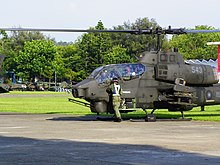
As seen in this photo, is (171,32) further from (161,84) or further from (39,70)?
(39,70)

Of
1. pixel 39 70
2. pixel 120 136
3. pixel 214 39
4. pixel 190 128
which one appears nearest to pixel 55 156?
pixel 120 136

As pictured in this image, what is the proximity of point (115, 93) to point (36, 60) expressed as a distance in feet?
324

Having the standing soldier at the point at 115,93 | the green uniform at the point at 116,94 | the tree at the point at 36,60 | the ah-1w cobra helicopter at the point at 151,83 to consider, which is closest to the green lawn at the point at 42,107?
the ah-1w cobra helicopter at the point at 151,83

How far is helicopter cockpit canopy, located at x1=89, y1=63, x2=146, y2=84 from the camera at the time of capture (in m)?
24.9

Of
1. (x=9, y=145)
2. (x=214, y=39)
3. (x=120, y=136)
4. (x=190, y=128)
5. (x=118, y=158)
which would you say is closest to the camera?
(x=118, y=158)

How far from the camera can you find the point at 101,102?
25.0 metres

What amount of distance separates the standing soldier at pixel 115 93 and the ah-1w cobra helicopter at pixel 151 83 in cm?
24

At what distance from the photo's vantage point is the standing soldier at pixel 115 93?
80.4 feet

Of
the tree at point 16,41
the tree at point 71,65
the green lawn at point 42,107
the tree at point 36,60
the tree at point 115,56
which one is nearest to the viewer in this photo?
the green lawn at point 42,107

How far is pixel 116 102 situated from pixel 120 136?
6471mm

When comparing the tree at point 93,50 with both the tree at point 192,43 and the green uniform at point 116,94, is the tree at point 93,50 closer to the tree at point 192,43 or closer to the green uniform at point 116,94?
the tree at point 192,43

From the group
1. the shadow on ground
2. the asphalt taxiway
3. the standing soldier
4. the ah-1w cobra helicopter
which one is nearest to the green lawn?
the ah-1w cobra helicopter

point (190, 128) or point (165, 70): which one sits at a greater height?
point (165, 70)

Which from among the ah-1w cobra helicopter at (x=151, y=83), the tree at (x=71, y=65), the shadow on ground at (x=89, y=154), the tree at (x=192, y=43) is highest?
the tree at (x=192, y=43)
